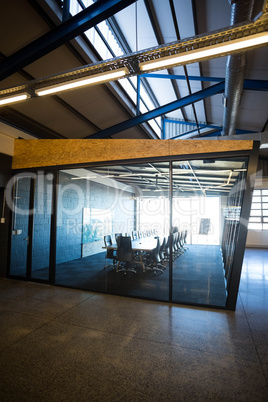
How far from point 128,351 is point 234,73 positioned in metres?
4.51

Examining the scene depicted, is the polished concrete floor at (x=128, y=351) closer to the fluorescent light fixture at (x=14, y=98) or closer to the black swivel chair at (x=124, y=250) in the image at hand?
the black swivel chair at (x=124, y=250)

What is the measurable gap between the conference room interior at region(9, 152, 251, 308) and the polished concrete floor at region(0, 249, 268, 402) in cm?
61

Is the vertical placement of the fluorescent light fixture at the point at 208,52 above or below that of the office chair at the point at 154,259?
above

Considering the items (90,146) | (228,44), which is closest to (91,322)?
(90,146)

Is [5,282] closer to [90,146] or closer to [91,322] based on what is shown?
[91,322]

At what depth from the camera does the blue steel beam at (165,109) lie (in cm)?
549

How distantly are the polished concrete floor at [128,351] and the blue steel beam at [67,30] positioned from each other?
354 cm

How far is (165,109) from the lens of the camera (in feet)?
19.6

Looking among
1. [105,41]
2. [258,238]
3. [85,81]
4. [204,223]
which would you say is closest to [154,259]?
[204,223]

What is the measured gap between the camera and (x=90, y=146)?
439 centimetres

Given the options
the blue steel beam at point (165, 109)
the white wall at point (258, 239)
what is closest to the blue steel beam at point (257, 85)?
the blue steel beam at point (165, 109)

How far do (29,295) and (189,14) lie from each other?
5592 mm

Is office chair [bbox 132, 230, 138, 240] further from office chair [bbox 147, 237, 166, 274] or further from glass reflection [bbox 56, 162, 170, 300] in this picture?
office chair [bbox 147, 237, 166, 274]

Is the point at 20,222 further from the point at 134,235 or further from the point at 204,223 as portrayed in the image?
the point at 204,223
